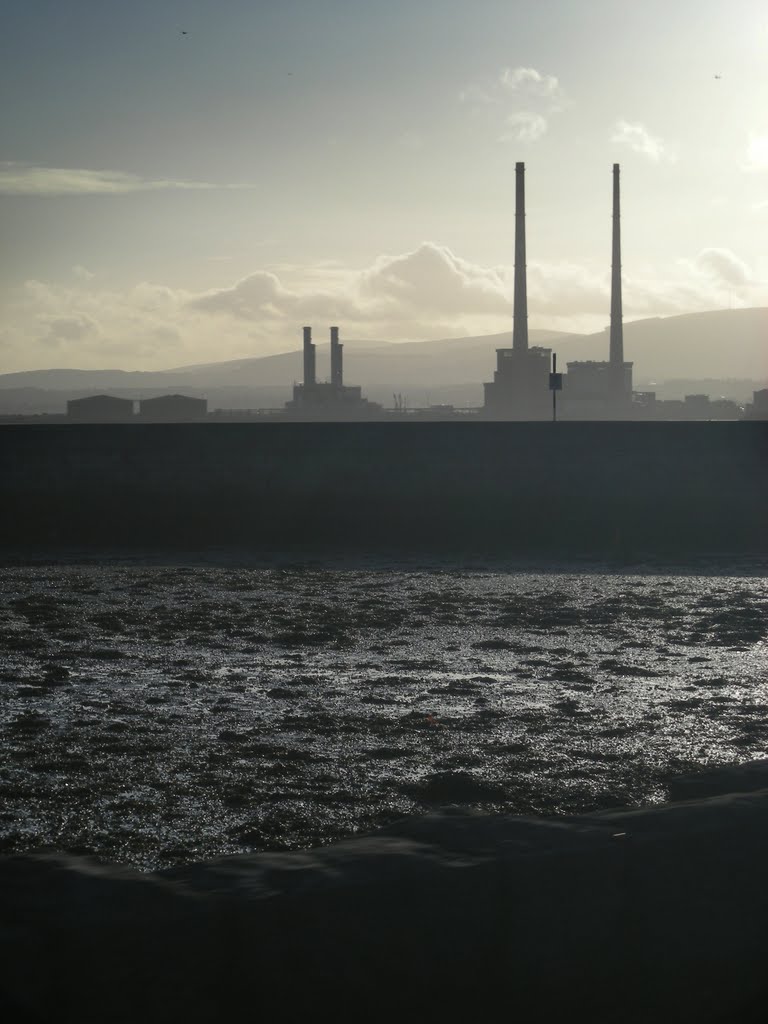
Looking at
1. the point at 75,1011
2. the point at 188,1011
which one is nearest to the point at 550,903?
the point at 188,1011

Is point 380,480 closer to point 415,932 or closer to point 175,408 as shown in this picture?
point 415,932

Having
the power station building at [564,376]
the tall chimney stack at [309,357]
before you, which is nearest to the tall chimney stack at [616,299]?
the power station building at [564,376]

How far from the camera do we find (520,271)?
199 feet

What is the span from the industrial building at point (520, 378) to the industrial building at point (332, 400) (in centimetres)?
1080

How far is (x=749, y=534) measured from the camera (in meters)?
19.3

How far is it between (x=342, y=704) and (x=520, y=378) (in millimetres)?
58218

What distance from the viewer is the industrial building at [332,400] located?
77750mm

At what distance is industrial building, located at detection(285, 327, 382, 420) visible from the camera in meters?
77.8

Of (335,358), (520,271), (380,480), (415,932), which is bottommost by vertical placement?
(415,932)

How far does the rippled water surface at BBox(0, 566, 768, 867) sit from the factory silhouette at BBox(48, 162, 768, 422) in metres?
44.0

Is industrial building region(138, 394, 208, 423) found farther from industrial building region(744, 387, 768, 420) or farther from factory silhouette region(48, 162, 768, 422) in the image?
industrial building region(744, 387, 768, 420)

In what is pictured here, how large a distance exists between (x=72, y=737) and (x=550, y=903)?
386 cm

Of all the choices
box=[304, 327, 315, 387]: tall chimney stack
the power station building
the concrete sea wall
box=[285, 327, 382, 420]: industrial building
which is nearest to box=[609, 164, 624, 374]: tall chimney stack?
the power station building

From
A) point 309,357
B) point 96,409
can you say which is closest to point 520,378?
point 309,357
